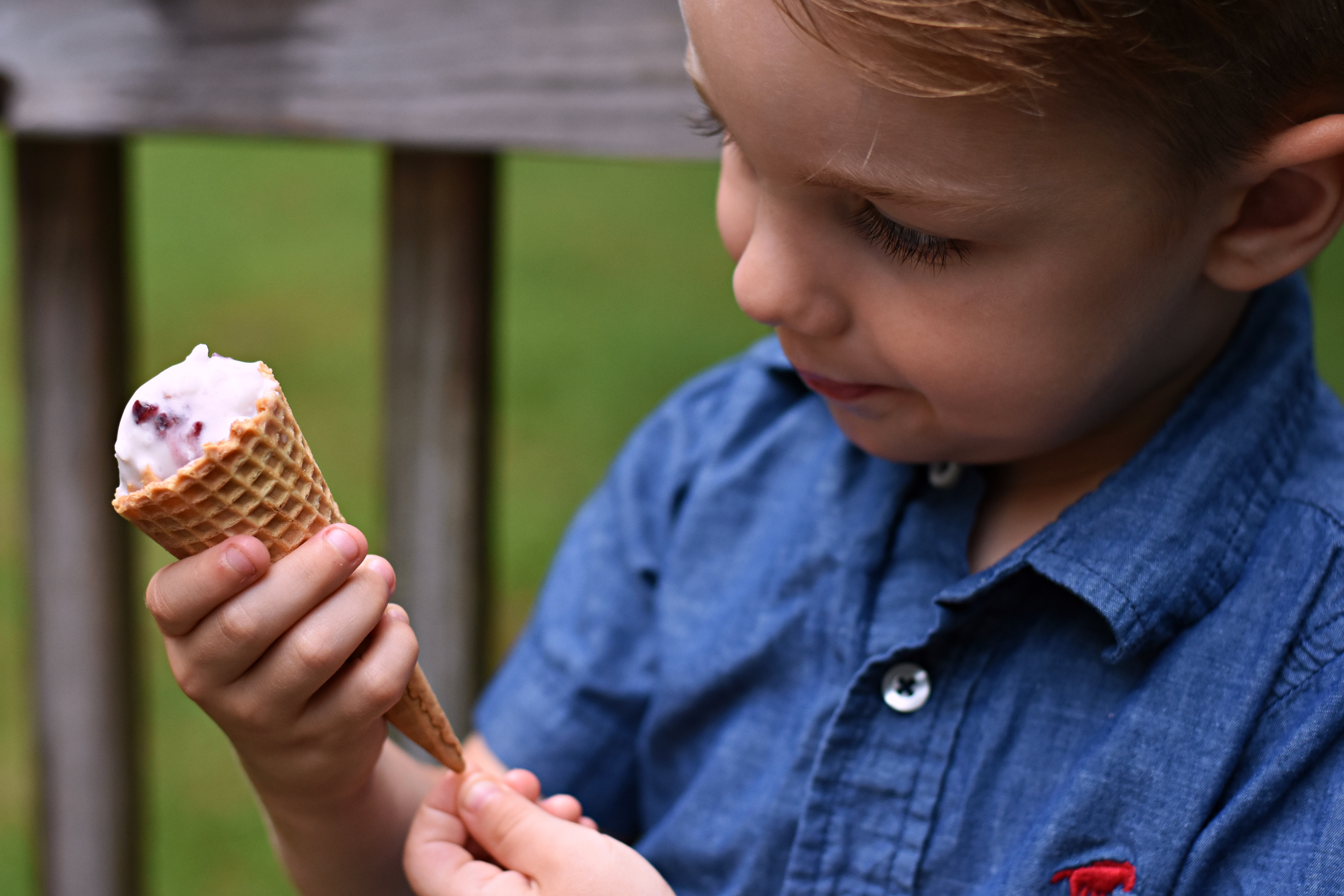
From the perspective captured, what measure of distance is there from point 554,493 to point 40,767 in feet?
6.58

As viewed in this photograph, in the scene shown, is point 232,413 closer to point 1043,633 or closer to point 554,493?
point 1043,633

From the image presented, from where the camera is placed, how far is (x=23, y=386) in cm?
161

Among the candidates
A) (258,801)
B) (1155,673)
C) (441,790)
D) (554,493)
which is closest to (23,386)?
(258,801)

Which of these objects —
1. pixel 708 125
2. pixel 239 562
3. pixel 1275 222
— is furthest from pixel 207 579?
pixel 1275 222

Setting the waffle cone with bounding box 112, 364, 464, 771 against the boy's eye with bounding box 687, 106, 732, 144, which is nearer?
the waffle cone with bounding box 112, 364, 464, 771

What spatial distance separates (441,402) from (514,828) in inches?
24.4

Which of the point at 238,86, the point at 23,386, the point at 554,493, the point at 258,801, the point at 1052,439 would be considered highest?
the point at 238,86

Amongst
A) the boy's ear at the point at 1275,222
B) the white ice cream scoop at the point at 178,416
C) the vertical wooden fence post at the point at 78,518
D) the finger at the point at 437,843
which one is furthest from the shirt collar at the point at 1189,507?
the vertical wooden fence post at the point at 78,518

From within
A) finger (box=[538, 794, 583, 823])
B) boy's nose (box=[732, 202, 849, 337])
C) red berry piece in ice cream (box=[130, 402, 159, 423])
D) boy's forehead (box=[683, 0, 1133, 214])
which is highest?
boy's forehead (box=[683, 0, 1133, 214])

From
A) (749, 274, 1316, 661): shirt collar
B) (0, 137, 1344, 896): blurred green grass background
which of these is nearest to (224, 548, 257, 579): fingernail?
(749, 274, 1316, 661): shirt collar

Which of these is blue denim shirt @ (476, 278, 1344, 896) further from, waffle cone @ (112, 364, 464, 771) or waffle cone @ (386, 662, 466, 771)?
waffle cone @ (112, 364, 464, 771)

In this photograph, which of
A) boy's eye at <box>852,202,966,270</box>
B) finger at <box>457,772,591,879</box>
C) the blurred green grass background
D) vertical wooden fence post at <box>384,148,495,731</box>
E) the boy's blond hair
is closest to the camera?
the boy's blond hair

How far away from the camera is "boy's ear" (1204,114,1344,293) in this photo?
37.7 inches

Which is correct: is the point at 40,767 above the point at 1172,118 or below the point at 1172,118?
below
